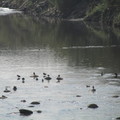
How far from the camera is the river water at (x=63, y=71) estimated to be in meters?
76.4

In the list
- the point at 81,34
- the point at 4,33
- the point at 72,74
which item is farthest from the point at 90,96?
the point at 4,33

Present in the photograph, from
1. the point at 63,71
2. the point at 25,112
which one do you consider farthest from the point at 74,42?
the point at 25,112

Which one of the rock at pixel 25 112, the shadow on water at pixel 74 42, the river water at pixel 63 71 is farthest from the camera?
the shadow on water at pixel 74 42

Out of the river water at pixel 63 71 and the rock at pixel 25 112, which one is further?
the river water at pixel 63 71

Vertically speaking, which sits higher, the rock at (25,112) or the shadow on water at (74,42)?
the shadow on water at (74,42)

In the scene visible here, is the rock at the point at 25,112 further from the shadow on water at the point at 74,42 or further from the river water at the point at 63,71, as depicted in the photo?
the shadow on water at the point at 74,42

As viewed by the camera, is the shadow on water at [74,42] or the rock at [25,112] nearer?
the rock at [25,112]

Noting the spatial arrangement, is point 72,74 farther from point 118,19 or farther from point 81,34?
point 118,19

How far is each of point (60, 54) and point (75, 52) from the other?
424 centimetres

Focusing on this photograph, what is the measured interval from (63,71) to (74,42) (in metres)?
47.7

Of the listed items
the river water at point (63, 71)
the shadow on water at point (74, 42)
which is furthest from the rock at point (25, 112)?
the shadow on water at point (74, 42)

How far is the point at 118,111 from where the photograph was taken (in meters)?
75.0

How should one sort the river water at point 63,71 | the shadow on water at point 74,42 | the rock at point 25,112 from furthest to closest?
the shadow on water at point 74,42, the river water at point 63,71, the rock at point 25,112

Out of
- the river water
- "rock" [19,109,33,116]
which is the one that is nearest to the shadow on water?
the river water
